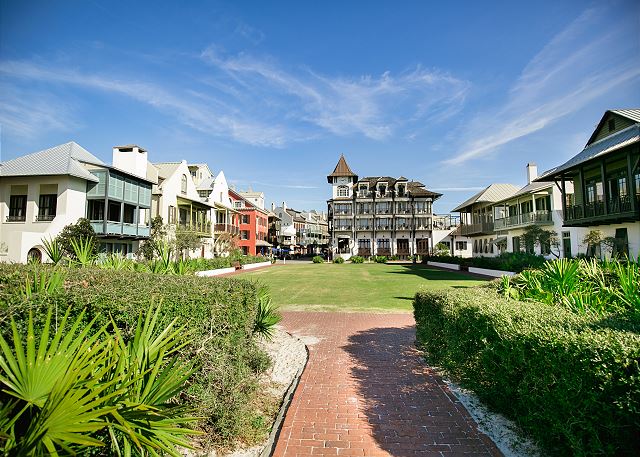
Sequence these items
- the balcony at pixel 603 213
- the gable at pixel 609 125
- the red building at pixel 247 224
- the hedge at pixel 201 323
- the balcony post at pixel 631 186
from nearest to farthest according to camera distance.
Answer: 1. the hedge at pixel 201 323
2. the balcony post at pixel 631 186
3. the balcony at pixel 603 213
4. the gable at pixel 609 125
5. the red building at pixel 247 224

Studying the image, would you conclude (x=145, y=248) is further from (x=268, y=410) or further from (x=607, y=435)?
(x=607, y=435)

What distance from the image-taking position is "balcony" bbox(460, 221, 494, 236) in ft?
131

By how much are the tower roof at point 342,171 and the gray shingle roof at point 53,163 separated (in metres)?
39.4

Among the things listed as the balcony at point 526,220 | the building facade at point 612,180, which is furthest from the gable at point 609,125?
the balcony at point 526,220

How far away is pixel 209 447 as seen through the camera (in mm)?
4141

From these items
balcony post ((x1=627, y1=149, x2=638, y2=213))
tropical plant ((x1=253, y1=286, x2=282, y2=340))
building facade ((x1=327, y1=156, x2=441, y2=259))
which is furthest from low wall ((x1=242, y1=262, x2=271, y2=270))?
balcony post ((x1=627, y1=149, x2=638, y2=213))

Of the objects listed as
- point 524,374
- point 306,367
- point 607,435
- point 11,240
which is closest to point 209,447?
point 306,367

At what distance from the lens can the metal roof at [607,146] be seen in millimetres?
18550

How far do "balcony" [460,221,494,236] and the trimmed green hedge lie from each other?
3746 centimetres

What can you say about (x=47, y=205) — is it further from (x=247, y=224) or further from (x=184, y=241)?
(x=247, y=224)

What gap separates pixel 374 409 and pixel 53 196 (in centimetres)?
2727

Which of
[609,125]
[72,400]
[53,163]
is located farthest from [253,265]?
[72,400]

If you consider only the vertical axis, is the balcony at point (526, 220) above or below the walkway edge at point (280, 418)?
above

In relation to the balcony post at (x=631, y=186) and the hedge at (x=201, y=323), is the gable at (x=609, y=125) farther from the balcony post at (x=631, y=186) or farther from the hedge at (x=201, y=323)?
the hedge at (x=201, y=323)
